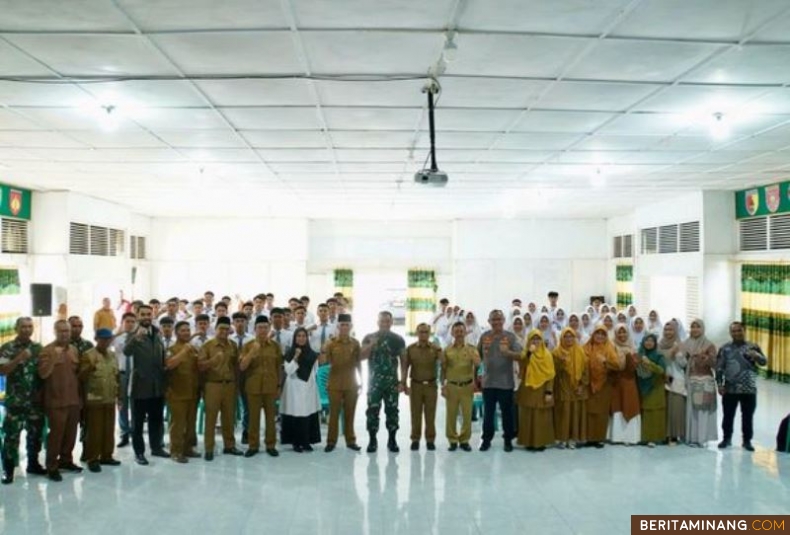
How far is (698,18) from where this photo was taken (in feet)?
11.3

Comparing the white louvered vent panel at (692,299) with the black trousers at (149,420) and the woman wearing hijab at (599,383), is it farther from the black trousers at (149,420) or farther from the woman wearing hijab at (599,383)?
the black trousers at (149,420)

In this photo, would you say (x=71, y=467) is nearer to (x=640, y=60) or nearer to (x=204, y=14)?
(x=204, y=14)

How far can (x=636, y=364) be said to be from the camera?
6.04 metres

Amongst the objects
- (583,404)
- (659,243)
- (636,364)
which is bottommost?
(583,404)

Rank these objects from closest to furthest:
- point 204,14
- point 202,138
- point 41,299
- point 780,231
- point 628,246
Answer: point 204,14
point 202,138
point 780,231
point 41,299
point 628,246

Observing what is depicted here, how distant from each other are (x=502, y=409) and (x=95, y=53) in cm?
480

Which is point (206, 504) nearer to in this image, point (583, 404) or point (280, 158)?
point (583, 404)

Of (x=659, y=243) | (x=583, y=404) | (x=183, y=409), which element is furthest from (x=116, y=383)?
(x=659, y=243)

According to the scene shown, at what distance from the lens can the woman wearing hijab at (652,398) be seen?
6.12m

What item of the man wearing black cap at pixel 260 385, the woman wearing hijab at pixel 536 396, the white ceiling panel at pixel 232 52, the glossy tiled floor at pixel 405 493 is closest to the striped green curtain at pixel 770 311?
the glossy tiled floor at pixel 405 493

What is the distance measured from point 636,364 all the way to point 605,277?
35.9 ft

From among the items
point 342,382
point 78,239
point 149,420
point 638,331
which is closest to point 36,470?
point 149,420

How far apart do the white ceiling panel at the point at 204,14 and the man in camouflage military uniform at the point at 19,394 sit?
3008mm

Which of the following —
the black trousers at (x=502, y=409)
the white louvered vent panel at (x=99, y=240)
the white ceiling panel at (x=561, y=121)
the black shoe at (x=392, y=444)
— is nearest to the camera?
the white ceiling panel at (x=561, y=121)
